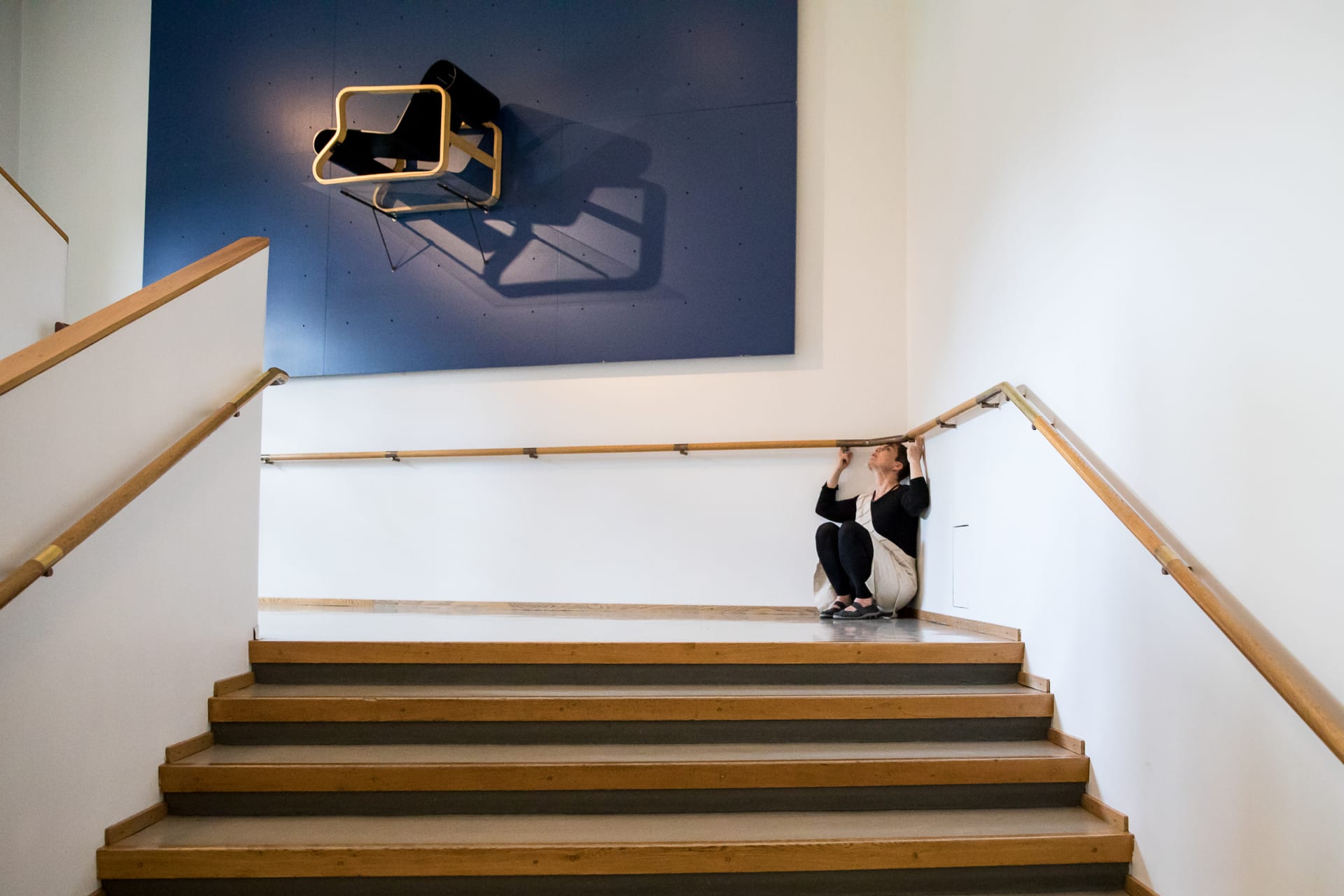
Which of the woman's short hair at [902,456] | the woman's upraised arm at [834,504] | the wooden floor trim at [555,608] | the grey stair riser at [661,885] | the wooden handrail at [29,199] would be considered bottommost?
the grey stair riser at [661,885]

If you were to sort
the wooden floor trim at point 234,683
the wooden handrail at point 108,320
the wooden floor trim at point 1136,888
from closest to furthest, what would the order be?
the wooden handrail at point 108,320 → the wooden floor trim at point 1136,888 → the wooden floor trim at point 234,683

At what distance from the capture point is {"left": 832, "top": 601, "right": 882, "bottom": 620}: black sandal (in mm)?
4250

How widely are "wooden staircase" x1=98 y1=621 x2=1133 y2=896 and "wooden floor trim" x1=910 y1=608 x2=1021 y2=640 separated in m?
0.15

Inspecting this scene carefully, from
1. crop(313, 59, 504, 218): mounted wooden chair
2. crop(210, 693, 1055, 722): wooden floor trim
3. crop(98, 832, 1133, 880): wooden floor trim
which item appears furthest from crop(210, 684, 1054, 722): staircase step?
crop(313, 59, 504, 218): mounted wooden chair

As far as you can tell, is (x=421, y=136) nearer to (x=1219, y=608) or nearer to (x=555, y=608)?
(x=555, y=608)

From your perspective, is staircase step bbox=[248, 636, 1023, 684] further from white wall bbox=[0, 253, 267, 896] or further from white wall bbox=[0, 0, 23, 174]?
white wall bbox=[0, 0, 23, 174]

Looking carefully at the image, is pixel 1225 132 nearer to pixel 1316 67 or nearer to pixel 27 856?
pixel 1316 67

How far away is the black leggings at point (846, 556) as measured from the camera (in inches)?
167

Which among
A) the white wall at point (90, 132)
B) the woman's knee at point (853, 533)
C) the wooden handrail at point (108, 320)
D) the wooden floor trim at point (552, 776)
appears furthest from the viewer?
the white wall at point (90, 132)

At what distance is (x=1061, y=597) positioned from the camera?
2873mm

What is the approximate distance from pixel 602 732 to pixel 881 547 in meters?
2.01

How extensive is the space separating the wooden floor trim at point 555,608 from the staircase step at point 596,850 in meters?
1.84

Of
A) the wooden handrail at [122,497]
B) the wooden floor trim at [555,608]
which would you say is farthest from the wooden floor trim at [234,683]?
the wooden floor trim at [555,608]

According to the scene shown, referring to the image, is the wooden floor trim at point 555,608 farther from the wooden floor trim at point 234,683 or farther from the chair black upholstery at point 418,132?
the chair black upholstery at point 418,132
